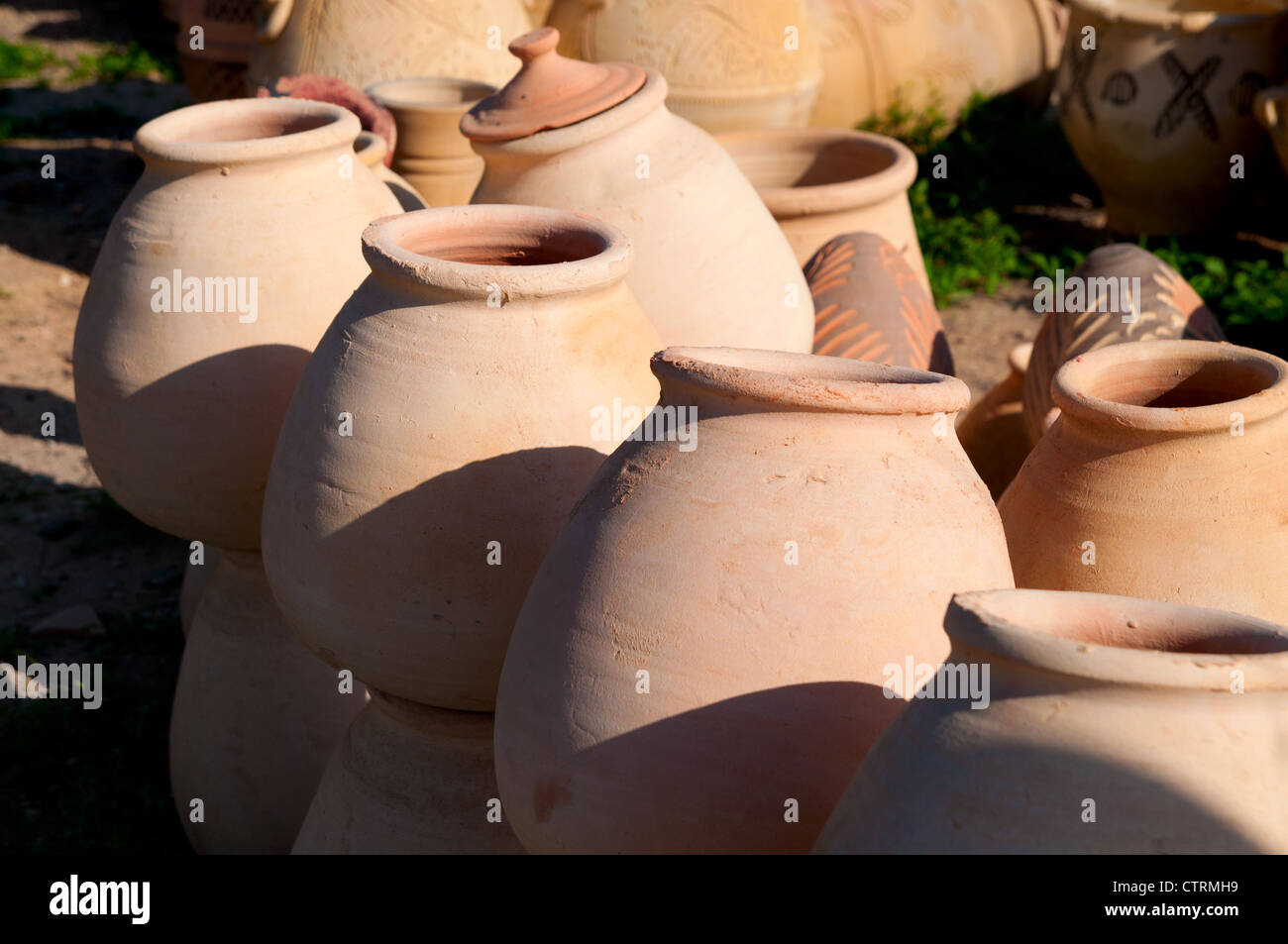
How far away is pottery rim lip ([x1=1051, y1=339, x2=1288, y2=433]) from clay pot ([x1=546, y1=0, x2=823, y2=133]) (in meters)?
3.55

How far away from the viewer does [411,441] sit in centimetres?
209

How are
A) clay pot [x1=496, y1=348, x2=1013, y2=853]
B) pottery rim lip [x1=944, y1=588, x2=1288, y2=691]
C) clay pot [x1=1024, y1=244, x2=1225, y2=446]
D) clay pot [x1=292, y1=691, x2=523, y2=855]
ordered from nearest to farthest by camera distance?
pottery rim lip [x1=944, y1=588, x2=1288, y2=691]
clay pot [x1=496, y1=348, x2=1013, y2=853]
clay pot [x1=292, y1=691, x2=523, y2=855]
clay pot [x1=1024, y1=244, x2=1225, y2=446]

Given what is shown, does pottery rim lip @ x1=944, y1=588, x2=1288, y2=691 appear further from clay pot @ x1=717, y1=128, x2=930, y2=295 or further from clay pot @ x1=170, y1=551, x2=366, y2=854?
clay pot @ x1=717, y1=128, x2=930, y2=295

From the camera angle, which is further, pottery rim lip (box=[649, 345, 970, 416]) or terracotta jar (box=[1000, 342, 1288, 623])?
terracotta jar (box=[1000, 342, 1288, 623])

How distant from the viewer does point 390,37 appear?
4.86 metres

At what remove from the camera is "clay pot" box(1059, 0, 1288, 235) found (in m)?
6.28

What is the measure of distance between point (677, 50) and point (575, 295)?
390 centimetres

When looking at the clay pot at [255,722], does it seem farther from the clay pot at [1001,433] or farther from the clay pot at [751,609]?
the clay pot at [1001,433]

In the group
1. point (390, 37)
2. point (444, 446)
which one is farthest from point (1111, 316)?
point (390, 37)

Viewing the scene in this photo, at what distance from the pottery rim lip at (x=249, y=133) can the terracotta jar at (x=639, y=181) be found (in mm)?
302

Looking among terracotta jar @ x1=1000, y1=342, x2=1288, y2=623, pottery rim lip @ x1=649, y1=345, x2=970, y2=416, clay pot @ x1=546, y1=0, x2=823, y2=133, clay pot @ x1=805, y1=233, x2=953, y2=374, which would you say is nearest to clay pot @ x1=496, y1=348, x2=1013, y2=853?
pottery rim lip @ x1=649, y1=345, x2=970, y2=416

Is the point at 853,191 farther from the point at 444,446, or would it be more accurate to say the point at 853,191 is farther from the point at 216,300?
the point at 444,446

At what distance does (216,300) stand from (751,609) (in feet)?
4.89

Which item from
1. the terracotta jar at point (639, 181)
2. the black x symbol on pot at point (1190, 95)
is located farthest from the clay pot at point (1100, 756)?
the black x symbol on pot at point (1190, 95)
